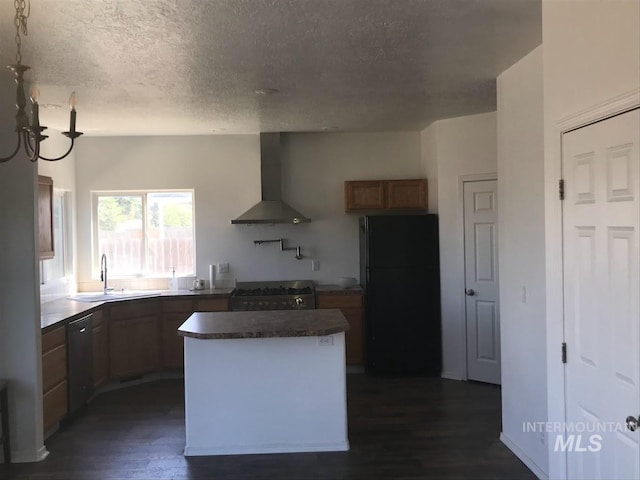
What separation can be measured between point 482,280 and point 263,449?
106 inches

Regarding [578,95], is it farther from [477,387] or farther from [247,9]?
[477,387]

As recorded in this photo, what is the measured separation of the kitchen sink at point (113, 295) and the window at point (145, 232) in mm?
306

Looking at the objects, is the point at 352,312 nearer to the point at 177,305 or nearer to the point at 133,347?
the point at 177,305

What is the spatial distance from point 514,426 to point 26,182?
3715 mm

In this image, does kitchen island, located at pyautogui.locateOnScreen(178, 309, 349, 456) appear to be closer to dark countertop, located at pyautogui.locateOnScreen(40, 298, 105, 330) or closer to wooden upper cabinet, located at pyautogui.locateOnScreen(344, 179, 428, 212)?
dark countertop, located at pyautogui.locateOnScreen(40, 298, 105, 330)

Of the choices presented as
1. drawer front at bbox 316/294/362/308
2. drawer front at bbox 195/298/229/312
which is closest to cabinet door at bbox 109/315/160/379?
drawer front at bbox 195/298/229/312

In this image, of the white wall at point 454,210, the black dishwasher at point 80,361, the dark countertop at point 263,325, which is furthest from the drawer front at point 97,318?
the white wall at point 454,210

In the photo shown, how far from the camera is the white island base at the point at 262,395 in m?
3.45

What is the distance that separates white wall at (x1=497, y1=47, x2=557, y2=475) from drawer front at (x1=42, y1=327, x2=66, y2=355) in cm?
333

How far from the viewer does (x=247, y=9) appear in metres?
2.37

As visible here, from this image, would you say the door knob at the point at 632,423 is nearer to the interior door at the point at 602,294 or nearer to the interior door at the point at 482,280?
the interior door at the point at 602,294

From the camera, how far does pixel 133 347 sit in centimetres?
511
